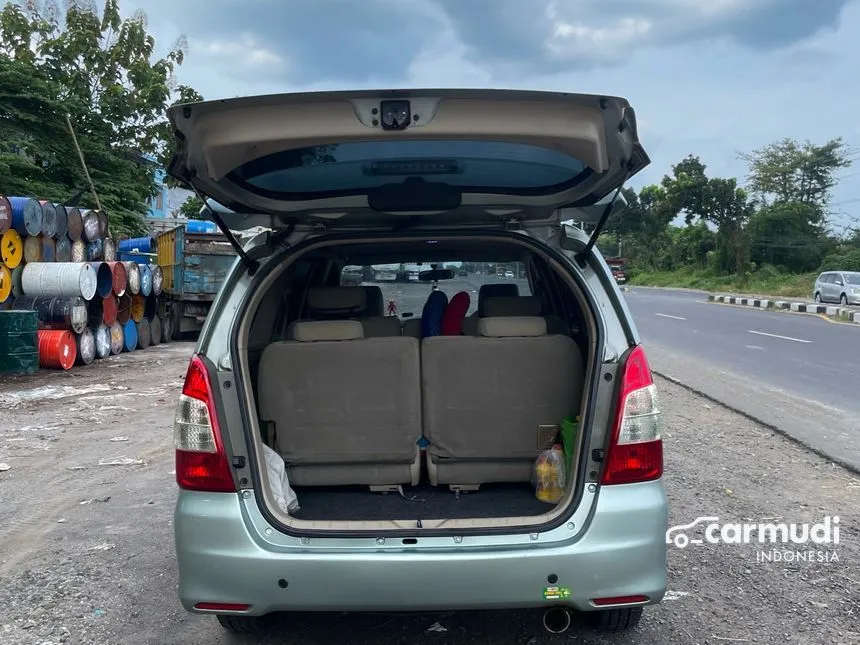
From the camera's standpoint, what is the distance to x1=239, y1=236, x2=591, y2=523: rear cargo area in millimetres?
3344

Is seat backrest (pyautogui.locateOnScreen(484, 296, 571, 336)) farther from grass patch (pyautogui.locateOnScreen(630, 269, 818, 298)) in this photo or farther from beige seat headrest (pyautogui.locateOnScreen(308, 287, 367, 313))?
grass patch (pyautogui.locateOnScreen(630, 269, 818, 298))

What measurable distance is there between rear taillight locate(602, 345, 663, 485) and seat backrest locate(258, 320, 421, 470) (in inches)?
41.5

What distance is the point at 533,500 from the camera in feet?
10.8

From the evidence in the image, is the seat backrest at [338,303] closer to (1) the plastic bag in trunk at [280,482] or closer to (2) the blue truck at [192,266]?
(1) the plastic bag in trunk at [280,482]

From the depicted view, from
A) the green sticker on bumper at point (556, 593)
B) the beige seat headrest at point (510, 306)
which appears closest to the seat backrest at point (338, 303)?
the beige seat headrest at point (510, 306)

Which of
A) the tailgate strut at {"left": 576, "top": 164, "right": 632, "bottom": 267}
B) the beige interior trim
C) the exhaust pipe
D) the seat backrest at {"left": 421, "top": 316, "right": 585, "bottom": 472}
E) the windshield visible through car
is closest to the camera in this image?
the beige interior trim

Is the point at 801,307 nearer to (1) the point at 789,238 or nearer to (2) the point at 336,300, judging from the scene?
(1) the point at 789,238

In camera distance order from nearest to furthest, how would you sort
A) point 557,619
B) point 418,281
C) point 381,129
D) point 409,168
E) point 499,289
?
point 381,129 → point 557,619 → point 409,168 → point 499,289 → point 418,281

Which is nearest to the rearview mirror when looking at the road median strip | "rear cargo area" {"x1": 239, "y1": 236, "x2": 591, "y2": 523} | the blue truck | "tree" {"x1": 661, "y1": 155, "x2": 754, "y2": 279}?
"rear cargo area" {"x1": 239, "y1": 236, "x2": 591, "y2": 523}

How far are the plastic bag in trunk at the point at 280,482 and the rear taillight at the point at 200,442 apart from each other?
378 mm

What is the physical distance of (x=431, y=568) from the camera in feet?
8.09

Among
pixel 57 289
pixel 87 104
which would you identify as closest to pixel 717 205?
pixel 87 104

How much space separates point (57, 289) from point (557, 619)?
1055 centimetres

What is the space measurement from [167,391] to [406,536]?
758 cm
